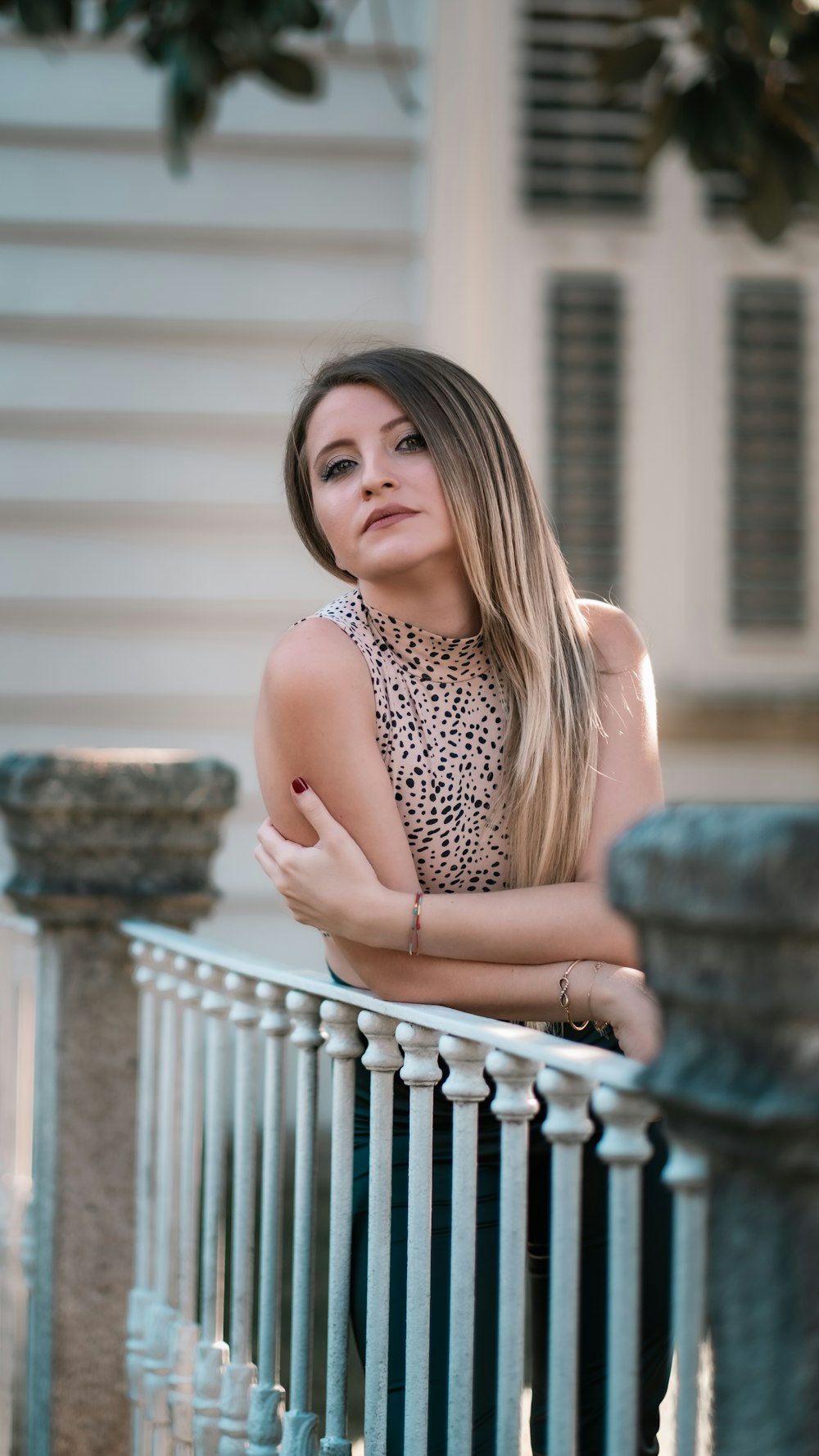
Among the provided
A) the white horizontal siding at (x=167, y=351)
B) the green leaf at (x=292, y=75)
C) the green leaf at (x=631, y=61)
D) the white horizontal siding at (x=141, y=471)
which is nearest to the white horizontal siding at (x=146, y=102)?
the white horizontal siding at (x=167, y=351)

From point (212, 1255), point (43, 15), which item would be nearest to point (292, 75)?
point (43, 15)

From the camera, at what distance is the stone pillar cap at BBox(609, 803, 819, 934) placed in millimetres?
1050

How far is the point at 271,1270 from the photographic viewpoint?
2207 millimetres

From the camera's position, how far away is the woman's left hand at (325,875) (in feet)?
6.28

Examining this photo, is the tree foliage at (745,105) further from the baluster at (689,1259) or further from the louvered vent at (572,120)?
the baluster at (689,1259)

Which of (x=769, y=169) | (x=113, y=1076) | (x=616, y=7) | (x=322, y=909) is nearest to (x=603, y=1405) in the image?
(x=322, y=909)

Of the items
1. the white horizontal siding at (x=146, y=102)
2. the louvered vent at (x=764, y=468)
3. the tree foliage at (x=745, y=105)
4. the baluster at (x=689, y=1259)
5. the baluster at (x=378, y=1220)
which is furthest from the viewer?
the louvered vent at (x=764, y=468)

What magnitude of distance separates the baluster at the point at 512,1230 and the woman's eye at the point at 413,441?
866 mm

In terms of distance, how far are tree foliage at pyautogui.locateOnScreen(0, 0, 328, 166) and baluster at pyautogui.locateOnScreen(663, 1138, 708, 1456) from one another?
259 centimetres

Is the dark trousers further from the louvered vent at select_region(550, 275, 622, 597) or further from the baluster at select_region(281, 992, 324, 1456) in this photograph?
the louvered vent at select_region(550, 275, 622, 597)

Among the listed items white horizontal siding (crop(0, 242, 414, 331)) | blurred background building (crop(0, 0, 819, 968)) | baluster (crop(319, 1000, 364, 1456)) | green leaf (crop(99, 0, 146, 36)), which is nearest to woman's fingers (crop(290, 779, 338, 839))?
baluster (crop(319, 1000, 364, 1456))

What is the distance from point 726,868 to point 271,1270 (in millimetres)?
1370

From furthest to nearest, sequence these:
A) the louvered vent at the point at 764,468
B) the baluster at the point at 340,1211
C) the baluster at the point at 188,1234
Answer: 1. the louvered vent at the point at 764,468
2. the baluster at the point at 188,1234
3. the baluster at the point at 340,1211

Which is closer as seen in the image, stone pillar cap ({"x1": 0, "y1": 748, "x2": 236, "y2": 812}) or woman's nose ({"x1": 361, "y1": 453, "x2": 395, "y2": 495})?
woman's nose ({"x1": 361, "y1": 453, "x2": 395, "y2": 495})
